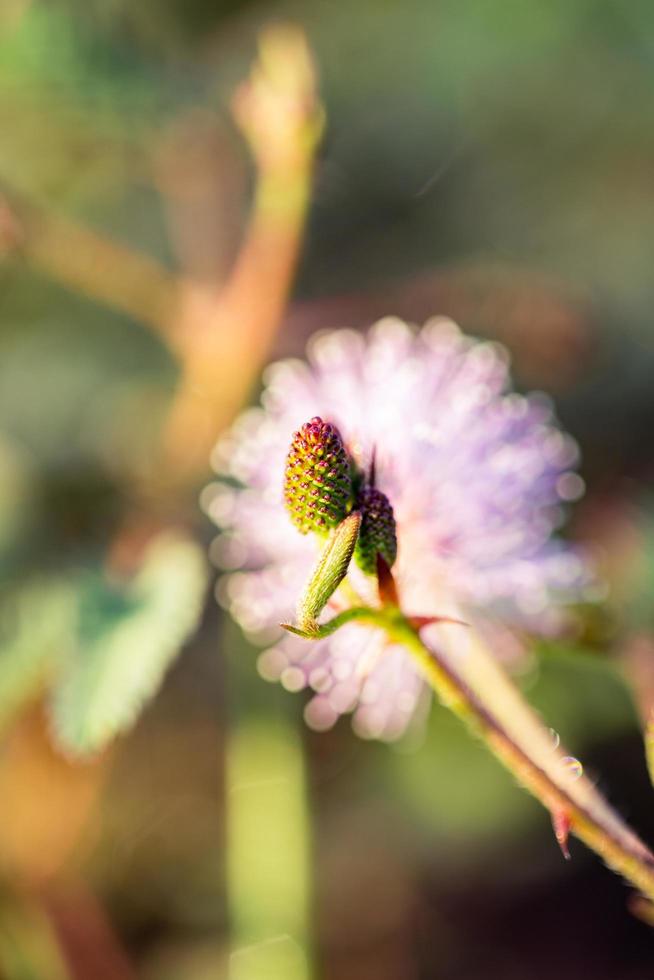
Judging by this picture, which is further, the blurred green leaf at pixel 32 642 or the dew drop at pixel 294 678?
the blurred green leaf at pixel 32 642

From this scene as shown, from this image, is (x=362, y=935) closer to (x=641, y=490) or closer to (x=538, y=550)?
(x=641, y=490)

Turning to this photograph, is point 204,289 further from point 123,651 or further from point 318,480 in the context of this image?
point 318,480

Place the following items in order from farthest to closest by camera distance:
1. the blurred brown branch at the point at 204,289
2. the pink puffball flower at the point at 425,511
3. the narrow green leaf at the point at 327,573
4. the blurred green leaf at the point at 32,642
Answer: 1. the blurred brown branch at the point at 204,289
2. the blurred green leaf at the point at 32,642
3. the pink puffball flower at the point at 425,511
4. the narrow green leaf at the point at 327,573

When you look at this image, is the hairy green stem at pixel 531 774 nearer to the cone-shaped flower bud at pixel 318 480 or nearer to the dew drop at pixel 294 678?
the cone-shaped flower bud at pixel 318 480

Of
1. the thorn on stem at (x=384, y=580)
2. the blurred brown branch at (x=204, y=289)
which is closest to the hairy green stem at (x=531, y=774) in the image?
the thorn on stem at (x=384, y=580)

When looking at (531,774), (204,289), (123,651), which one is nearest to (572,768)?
(531,774)

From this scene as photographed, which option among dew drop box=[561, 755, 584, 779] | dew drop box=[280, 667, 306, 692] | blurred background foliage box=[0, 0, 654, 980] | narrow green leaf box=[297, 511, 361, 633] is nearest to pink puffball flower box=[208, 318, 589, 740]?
dew drop box=[280, 667, 306, 692]
